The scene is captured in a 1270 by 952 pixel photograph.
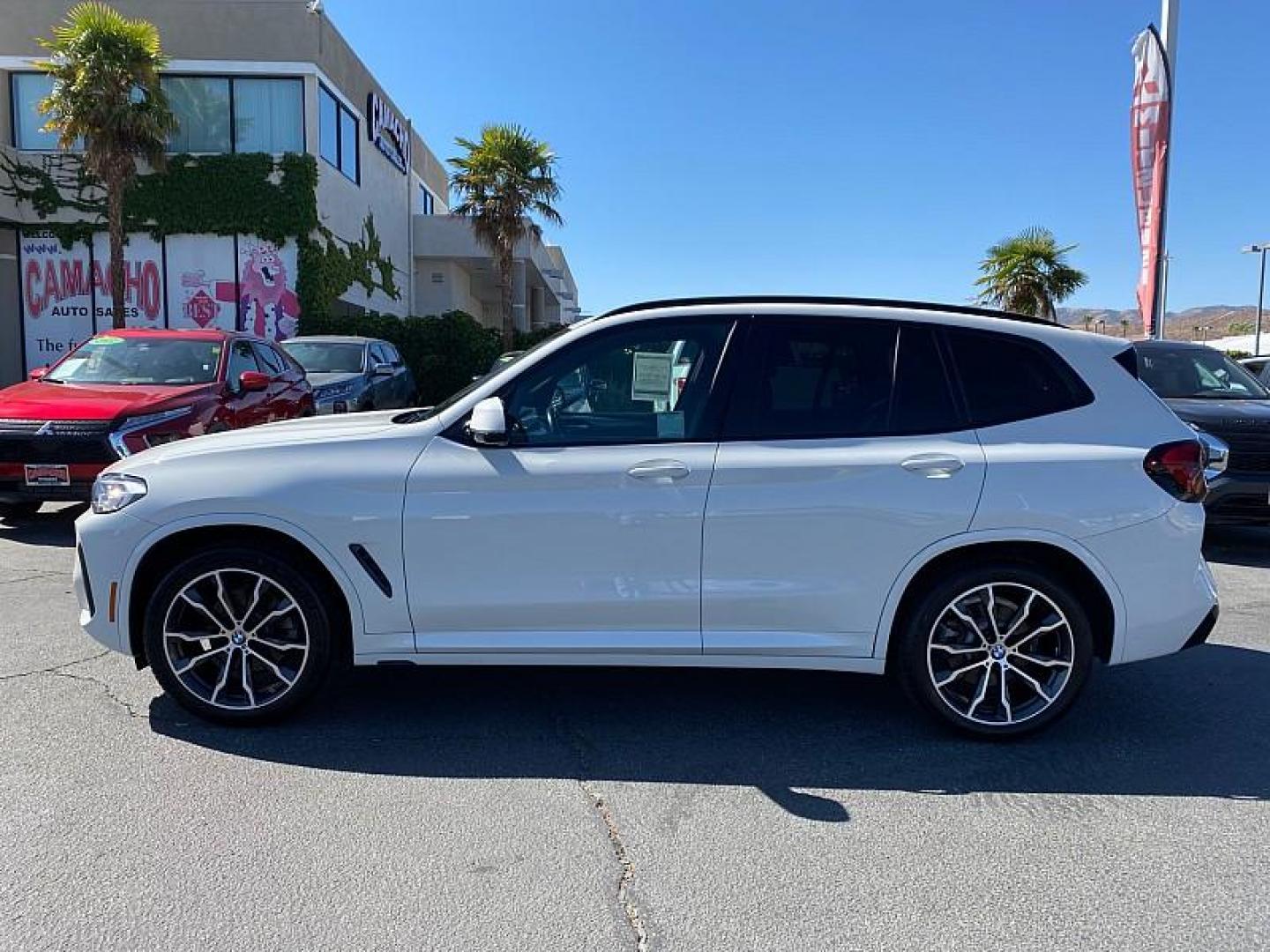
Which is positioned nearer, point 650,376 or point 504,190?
point 650,376

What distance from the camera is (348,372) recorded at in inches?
530

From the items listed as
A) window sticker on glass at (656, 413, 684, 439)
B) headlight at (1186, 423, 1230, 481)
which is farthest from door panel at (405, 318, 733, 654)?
headlight at (1186, 423, 1230, 481)

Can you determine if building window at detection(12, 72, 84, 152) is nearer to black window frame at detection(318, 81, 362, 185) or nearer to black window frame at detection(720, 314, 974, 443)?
black window frame at detection(318, 81, 362, 185)

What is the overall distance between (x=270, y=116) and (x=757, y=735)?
2098 cm

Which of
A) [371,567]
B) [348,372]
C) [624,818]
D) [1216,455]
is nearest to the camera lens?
[624,818]

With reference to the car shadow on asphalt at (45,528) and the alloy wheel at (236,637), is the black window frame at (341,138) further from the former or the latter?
the alloy wheel at (236,637)

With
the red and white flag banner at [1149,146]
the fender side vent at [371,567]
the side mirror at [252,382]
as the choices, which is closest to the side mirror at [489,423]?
the fender side vent at [371,567]

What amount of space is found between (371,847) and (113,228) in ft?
62.8

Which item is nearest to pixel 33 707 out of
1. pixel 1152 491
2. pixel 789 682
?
pixel 789 682

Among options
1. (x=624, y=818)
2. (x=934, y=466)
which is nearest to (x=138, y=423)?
(x=624, y=818)

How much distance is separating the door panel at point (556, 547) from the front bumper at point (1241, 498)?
5588mm

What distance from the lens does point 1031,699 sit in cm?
384

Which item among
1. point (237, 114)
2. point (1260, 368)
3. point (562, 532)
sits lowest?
point (562, 532)

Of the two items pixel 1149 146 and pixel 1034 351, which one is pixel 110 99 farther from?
pixel 1034 351
